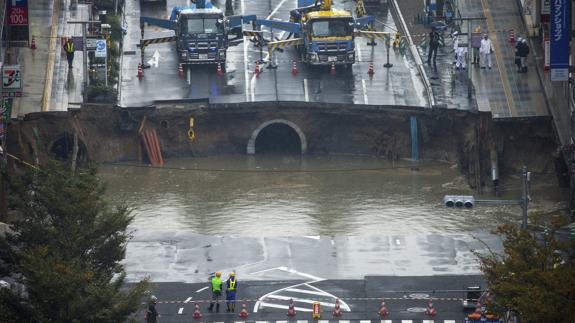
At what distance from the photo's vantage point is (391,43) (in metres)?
90.9

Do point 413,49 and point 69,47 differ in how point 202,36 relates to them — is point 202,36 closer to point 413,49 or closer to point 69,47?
point 69,47

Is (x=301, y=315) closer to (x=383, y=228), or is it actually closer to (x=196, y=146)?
(x=383, y=228)

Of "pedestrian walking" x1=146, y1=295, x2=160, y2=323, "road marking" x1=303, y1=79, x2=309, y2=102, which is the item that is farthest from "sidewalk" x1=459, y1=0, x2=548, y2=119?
"pedestrian walking" x1=146, y1=295, x2=160, y2=323

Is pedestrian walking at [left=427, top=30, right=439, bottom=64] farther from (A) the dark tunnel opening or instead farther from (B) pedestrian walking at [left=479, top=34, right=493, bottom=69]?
(A) the dark tunnel opening

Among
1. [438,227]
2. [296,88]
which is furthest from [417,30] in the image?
[438,227]

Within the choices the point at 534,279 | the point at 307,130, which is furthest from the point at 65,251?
the point at 307,130

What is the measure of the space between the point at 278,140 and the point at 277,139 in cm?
8

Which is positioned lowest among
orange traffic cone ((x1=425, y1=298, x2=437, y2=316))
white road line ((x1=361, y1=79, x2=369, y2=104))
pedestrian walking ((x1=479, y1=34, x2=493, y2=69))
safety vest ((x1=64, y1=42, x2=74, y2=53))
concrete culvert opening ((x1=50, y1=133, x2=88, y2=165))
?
orange traffic cone ((x1=425, y1=298, x2=437, y2=316))

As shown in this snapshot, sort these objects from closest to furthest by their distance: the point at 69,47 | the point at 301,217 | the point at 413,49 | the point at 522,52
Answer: the point at 301,217 → the point at 69,47 → the point at 522,52 → the point at 413,49

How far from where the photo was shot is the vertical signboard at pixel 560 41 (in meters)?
71.5

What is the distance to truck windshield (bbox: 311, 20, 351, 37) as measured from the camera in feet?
276

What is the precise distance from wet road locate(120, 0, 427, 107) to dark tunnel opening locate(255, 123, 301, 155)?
2.33m

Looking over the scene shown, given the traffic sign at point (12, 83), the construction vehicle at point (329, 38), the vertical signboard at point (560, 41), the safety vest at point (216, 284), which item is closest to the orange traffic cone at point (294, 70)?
the construction vehicle at point (329, 38)

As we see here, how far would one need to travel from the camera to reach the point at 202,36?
8456 cm
